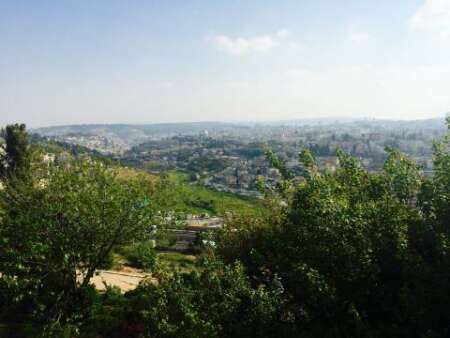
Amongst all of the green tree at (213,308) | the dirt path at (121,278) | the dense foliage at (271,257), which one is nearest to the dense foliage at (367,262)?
the dense foliage at (271,257)

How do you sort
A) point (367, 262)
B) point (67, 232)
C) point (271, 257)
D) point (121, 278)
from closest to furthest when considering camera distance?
point (367, 262) → point (271, 257) → point (67, 232) → point (121, 278)

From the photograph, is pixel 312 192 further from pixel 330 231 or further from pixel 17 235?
pixel 17 235

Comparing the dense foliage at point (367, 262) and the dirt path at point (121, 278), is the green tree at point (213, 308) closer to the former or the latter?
the dense foliage at point (367, 262)

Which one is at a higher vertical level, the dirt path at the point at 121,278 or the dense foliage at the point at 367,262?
the dense foliage at the point at 367,262

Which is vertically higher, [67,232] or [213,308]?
[67,232]

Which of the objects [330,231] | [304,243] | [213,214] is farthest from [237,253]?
[213,214]

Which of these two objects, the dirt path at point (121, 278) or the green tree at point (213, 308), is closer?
the green tree at point (213, 308)

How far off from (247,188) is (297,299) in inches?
4352

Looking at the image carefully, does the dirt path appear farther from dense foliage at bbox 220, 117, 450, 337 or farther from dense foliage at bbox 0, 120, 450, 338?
dense foliage at bbox 220, 117, 450, 337

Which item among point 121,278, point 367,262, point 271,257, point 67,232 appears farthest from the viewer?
point 121,278

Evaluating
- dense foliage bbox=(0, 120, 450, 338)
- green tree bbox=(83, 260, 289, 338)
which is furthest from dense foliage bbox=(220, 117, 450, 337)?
green tree bbox=(83, 260, 289, 338)

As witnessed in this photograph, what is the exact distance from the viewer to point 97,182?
564 inches

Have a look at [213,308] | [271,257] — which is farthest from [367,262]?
[213,308]

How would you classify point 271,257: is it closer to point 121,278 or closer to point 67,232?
point 67,232
